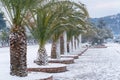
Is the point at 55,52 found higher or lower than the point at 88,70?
higher

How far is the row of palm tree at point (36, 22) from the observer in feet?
40.4

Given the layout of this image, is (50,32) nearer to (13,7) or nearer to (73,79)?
(73,79)

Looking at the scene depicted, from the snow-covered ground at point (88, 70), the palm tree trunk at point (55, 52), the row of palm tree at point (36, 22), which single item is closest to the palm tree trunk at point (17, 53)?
the row of palm tree at point (36, 22)

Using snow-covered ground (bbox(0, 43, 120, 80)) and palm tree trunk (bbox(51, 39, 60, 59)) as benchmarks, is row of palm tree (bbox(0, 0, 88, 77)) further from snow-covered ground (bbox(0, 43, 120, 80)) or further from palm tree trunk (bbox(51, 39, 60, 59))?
snow-covered ground (bbox(0, 43, 120, 80))

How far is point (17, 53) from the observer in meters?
12.3

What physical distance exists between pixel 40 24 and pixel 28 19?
29.8 inches

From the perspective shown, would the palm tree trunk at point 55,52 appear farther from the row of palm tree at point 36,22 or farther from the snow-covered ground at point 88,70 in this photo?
the snow-covered ground at point 88,70

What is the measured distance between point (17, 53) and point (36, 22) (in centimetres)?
560

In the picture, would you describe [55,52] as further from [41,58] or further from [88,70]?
[88,70]

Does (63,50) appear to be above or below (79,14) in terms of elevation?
below

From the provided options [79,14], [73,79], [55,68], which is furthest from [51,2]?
[79,14]

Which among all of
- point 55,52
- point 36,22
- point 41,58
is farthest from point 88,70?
point 55,52

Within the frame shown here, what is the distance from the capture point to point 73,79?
46.1ft

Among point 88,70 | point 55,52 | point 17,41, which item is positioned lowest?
point 88,70
